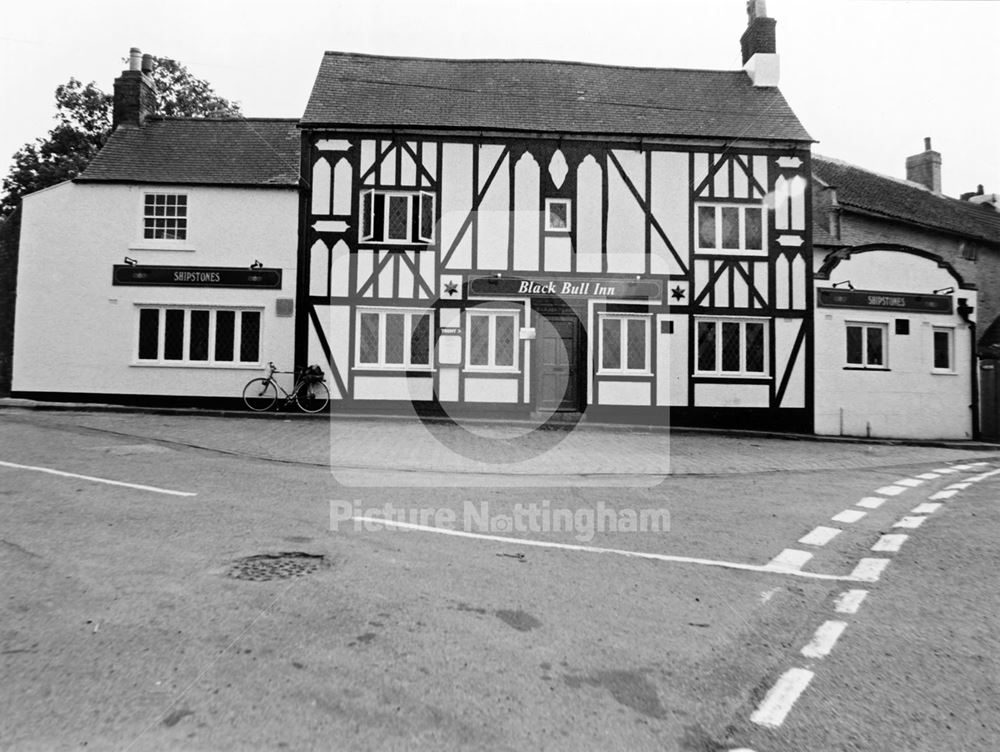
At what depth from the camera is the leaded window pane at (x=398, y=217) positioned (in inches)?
672

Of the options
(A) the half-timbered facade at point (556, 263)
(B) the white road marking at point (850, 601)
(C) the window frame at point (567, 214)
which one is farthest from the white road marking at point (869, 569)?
(C) the window frame at point (567, 214)

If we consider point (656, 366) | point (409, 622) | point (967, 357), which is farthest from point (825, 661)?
point (967, 357)

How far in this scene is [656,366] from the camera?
17.2 metres

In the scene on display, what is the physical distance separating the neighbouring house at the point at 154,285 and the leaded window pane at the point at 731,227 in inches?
440

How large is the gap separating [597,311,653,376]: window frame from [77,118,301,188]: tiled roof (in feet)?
28.5

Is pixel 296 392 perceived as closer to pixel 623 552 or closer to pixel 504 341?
pixel 504 341

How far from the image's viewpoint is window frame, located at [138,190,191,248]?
669 inches

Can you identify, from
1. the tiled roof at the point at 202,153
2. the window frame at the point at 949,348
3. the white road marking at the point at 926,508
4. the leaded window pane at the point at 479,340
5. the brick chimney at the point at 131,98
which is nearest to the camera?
the white road marking at the point at 926,508

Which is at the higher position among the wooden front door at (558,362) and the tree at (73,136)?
the tree at (73,136)

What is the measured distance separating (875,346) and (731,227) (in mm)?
5176

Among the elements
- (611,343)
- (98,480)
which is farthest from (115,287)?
(611,343)

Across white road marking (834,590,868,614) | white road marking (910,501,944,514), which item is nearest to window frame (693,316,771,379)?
white road marking (910,501,944,514)

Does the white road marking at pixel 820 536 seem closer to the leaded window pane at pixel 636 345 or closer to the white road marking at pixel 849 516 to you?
the white road marking at pixel 849 516

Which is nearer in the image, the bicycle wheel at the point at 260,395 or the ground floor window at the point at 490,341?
the bicycle wheel at the point at 260,395
